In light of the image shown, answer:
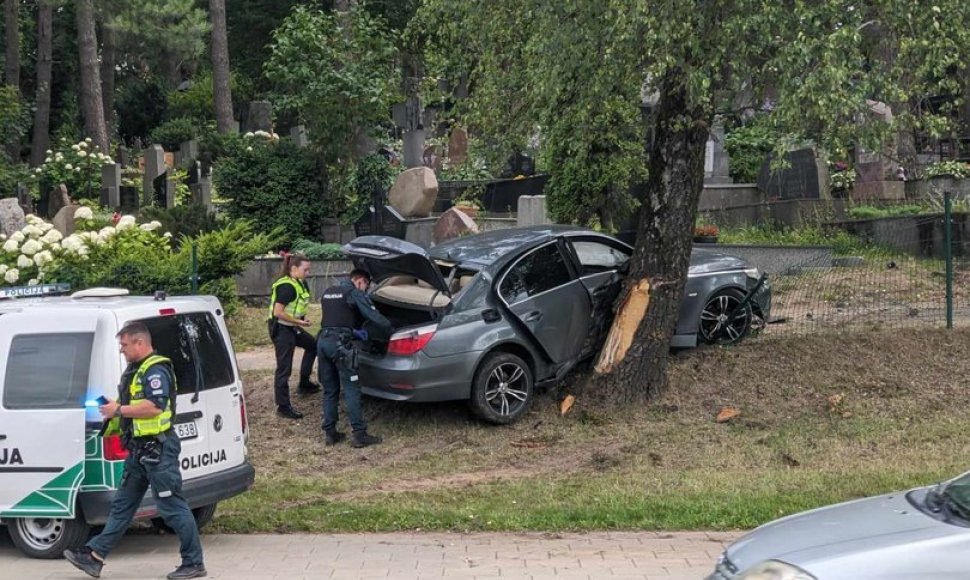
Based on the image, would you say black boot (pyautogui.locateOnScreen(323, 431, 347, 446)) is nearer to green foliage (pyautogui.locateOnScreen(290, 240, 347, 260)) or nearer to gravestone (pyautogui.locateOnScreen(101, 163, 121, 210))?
green foliage (pyautogui.locateOnScreen(290, 240, 347, 260))

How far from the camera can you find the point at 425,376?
10.3 metres

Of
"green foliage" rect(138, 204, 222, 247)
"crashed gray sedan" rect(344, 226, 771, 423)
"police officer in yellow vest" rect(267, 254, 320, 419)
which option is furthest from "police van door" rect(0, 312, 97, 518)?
"green foliage" rect(138, 204, 222, 247)

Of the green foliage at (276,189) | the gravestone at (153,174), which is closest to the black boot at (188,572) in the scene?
the green foliage at (276,189)

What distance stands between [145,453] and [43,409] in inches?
39.0

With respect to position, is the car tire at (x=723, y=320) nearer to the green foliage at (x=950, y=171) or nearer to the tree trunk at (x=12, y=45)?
the green foliage at (x=950, y=171)

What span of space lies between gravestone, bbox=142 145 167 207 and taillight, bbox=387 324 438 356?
53.8ft

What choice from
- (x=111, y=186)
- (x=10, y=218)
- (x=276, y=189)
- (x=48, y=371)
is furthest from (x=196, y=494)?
(x=111, y=186)

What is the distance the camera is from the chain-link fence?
13.1 meters

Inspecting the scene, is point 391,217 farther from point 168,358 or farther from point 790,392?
point 168,358

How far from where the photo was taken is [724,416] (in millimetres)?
10711

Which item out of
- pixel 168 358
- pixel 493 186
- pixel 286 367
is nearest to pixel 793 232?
A: pixel 493 186

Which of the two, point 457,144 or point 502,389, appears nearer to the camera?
point 502,389

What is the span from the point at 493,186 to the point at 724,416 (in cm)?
1376

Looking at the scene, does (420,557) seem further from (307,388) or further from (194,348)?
(307,388)
